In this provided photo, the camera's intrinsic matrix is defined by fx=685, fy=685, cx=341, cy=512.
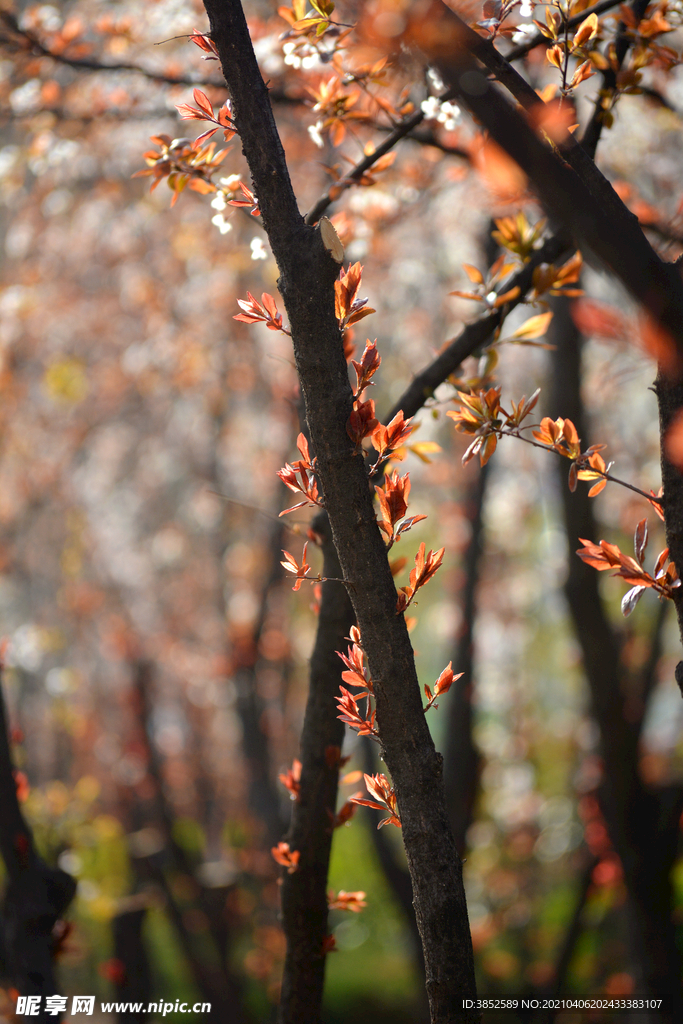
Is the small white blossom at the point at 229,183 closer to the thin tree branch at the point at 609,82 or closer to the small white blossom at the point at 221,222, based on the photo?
the small white blossom at the point at 221,222

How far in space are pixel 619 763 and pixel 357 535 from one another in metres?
3.12

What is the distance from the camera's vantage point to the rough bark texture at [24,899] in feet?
6.97

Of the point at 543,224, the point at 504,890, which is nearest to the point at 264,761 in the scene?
the point at 504,890

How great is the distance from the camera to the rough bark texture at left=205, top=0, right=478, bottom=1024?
122 cm

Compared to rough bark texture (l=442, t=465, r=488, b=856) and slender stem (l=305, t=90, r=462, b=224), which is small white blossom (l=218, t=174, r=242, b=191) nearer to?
slender stem (l=305, t=90, r=462, b=224)

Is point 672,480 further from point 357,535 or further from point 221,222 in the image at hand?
point 221,222

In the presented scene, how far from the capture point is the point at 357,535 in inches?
50.1

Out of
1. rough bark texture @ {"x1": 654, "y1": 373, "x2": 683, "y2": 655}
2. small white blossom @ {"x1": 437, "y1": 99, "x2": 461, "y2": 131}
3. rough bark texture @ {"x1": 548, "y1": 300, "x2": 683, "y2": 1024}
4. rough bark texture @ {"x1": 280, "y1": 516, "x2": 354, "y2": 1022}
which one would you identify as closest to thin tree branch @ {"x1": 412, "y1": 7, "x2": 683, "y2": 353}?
rough bark texture @ {"x1": 654, "y1": 373, "x2": 683, "y2": 655}

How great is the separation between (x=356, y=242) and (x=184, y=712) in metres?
9.41

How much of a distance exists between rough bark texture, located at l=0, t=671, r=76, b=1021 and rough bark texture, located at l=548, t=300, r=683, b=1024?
2.68 m

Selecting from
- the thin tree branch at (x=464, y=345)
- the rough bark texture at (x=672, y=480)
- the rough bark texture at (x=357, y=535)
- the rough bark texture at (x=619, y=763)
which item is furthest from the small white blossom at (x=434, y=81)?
the rough bark texture at (x=619, y=763)

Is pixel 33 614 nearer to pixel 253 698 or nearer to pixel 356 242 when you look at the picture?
pixel 253 698

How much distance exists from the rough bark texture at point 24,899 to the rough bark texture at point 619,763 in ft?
8.80

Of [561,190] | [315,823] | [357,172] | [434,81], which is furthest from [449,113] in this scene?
[315,823]
